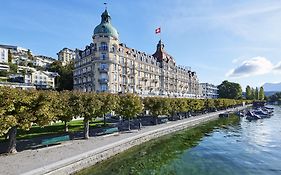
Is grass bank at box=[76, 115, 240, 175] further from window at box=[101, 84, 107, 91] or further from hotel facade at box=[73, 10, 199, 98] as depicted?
hotel facade at box=[73, 10, 199, 98]

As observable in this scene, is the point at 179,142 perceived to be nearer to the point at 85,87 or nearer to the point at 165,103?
the point at 165,103

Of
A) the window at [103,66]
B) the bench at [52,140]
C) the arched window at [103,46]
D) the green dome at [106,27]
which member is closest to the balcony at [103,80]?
the window at [103,66]

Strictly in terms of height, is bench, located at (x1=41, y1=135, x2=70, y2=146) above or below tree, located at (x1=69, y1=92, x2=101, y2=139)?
below

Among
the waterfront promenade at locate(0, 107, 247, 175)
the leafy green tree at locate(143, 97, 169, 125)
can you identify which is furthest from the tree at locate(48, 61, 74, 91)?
the waterfront promenade at locate(0, 107, 247, 175)

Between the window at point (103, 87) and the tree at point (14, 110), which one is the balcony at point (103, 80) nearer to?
the window at point (103, 87)

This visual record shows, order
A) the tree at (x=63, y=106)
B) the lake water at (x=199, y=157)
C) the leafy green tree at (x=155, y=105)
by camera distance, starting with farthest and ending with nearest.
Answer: the leafy green tree at (x=155, y=105), the tree at (x=63, y=106), the lake water at (x=199, y=157)

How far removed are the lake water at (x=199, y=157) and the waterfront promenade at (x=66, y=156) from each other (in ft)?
4.07

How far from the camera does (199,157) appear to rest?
1433 inches

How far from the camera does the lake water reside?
30062 millimetres

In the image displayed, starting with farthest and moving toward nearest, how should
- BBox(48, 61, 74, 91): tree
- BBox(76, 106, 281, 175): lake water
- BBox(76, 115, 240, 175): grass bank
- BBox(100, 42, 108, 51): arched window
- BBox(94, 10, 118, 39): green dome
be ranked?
BBox(48, 61, 74, 91): tree < BBox(100, 42, 108, 51): arched window < BBox(94, 10, 118, 39): green dome < BBox(76, 106, 281, 175): lake water < BBox(76, 115, 240, 175): grass bank

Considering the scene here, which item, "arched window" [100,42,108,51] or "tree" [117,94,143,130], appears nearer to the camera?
"tree" [117,94,143,130]

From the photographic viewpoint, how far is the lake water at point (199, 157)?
3006cm

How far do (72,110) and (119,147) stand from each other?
9.61 metres

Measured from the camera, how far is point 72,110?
38.9 metres
